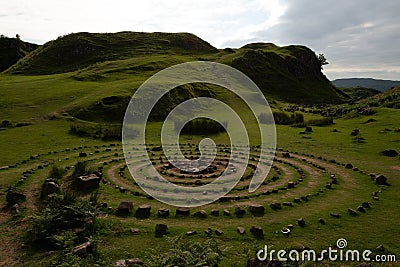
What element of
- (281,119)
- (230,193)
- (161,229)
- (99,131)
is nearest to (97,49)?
(281,119)

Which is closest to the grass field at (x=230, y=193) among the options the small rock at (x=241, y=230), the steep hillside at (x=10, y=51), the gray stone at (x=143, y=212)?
the small rock at (x=241, y=230)

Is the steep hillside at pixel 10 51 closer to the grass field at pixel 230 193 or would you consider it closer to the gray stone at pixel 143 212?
the grass field at pixel 230 193

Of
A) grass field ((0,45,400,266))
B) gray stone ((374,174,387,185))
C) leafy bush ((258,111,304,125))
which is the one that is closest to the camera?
grass field ((0,45,400,266))

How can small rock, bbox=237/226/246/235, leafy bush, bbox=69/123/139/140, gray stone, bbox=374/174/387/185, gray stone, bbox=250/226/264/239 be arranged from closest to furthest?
gray stone, bbox=250/226/264/239 → small rock, bbox=237/226/246/235 → gray stone, bbox=374/174/387/185 → leafy bush, bbox=69/123/139/140

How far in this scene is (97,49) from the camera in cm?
10856

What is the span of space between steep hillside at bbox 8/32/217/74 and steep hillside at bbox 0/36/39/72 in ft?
70.5

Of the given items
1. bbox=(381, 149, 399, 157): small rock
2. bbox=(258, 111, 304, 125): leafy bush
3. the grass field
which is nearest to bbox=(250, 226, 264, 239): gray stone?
the grass field

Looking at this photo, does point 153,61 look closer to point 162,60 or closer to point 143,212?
point 162,60

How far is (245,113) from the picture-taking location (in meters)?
54.5

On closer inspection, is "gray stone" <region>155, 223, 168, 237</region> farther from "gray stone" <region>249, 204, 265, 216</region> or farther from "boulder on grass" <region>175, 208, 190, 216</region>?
"gray stone" <region>249, 204, 265, 216</region>

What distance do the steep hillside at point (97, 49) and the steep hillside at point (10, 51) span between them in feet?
70.5

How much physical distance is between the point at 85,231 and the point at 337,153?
24221 mm

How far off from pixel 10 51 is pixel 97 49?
4287 cm

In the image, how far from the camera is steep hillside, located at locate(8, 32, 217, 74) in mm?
93688
